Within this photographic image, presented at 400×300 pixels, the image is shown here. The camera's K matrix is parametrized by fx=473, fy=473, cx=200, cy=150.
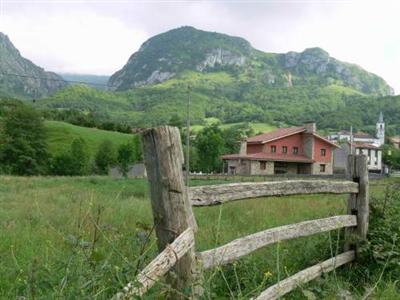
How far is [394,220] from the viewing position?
5.25m

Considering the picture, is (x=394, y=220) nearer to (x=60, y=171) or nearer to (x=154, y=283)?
(x=154, y=283)

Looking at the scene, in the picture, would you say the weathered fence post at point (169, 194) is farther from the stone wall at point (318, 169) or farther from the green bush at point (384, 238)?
the stone wall at point (318, 169)

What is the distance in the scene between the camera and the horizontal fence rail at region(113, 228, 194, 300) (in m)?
2.17

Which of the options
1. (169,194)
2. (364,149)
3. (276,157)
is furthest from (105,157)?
(169,194)

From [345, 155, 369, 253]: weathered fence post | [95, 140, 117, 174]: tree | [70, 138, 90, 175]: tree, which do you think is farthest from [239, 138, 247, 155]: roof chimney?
[345, 155, 369, 253]: weathered fence post

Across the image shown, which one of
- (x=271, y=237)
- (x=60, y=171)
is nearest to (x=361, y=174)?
(x=271, y=237)

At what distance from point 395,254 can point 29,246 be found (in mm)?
3845

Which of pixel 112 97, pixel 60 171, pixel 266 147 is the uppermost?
pixel 112 97

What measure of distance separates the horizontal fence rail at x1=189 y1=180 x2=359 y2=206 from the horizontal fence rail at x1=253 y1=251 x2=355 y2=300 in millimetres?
676

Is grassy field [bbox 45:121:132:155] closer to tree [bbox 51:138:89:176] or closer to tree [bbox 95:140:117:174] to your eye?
tree [bbox 95:140:117:174]

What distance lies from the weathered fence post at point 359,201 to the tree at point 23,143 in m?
60.0

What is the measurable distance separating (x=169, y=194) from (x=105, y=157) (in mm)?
70272

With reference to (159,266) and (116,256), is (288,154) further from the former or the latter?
(159,266)

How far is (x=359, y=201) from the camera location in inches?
206
